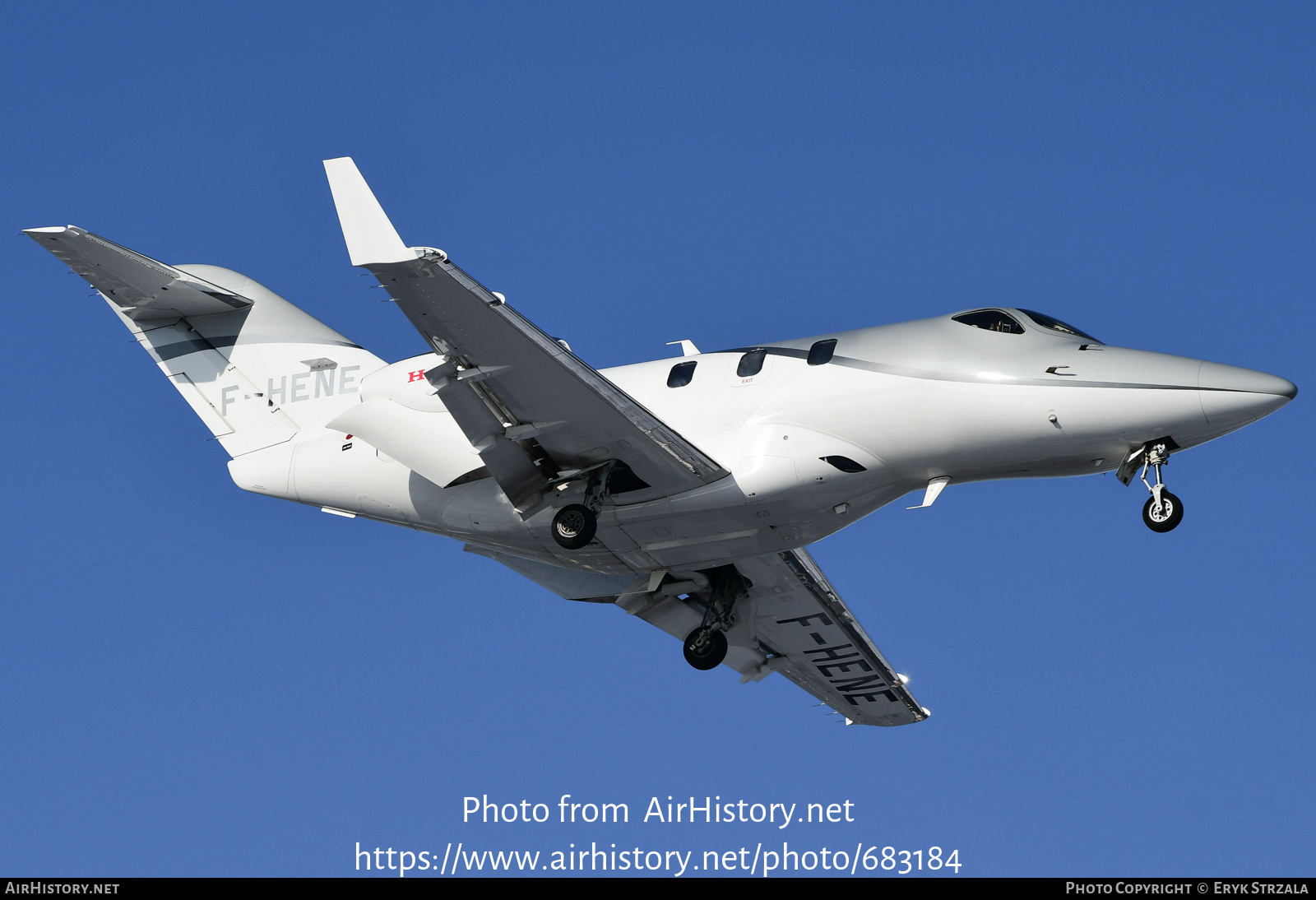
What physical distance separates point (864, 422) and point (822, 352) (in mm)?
1263

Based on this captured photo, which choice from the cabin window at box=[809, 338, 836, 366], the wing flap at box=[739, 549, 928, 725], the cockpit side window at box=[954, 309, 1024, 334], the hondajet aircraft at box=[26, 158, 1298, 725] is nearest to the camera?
the hondajet aircraft at box=[26, 158, 1298, 725]

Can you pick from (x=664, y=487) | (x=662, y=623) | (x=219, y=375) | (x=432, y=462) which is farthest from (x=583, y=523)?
(x=219, y=375)

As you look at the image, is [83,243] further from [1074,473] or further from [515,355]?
[1074,473]

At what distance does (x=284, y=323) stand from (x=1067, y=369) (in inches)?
538

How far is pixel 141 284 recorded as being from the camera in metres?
24.6

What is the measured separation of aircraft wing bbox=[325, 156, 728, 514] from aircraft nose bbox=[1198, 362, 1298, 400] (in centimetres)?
652

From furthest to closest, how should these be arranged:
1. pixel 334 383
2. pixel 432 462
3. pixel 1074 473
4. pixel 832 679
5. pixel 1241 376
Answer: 1. pixel 832 679
2. pixel 334 383
3. pixel 432 462
4. pixel 1074 473
5. pixel 1241 376

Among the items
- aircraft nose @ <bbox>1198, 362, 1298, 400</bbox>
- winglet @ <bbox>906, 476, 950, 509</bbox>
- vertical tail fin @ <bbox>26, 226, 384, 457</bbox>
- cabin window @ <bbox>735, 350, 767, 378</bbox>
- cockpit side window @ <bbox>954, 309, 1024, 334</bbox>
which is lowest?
winglet @ <bbox>906, 476, 950, 509</bbox>

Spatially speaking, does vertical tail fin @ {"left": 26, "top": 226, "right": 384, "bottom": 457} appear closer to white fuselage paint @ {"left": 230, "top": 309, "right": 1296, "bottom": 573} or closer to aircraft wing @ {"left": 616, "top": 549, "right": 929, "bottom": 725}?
white fuselage paint @ {"left": 230, "top": 309, "right": 1296, "bottom": 573}

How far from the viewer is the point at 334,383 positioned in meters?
24.8

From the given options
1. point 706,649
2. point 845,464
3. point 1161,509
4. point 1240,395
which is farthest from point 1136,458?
point 706,649

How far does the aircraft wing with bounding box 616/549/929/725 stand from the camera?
963 inches

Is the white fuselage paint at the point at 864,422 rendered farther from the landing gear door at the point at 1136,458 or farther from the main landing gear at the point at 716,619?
the main landing gear at the point at 716,619

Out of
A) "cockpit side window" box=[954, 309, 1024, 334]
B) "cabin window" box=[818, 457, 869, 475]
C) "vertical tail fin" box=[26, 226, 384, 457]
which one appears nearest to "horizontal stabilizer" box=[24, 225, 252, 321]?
"vertical tail fin" box=[26, 226, 384, 457]
